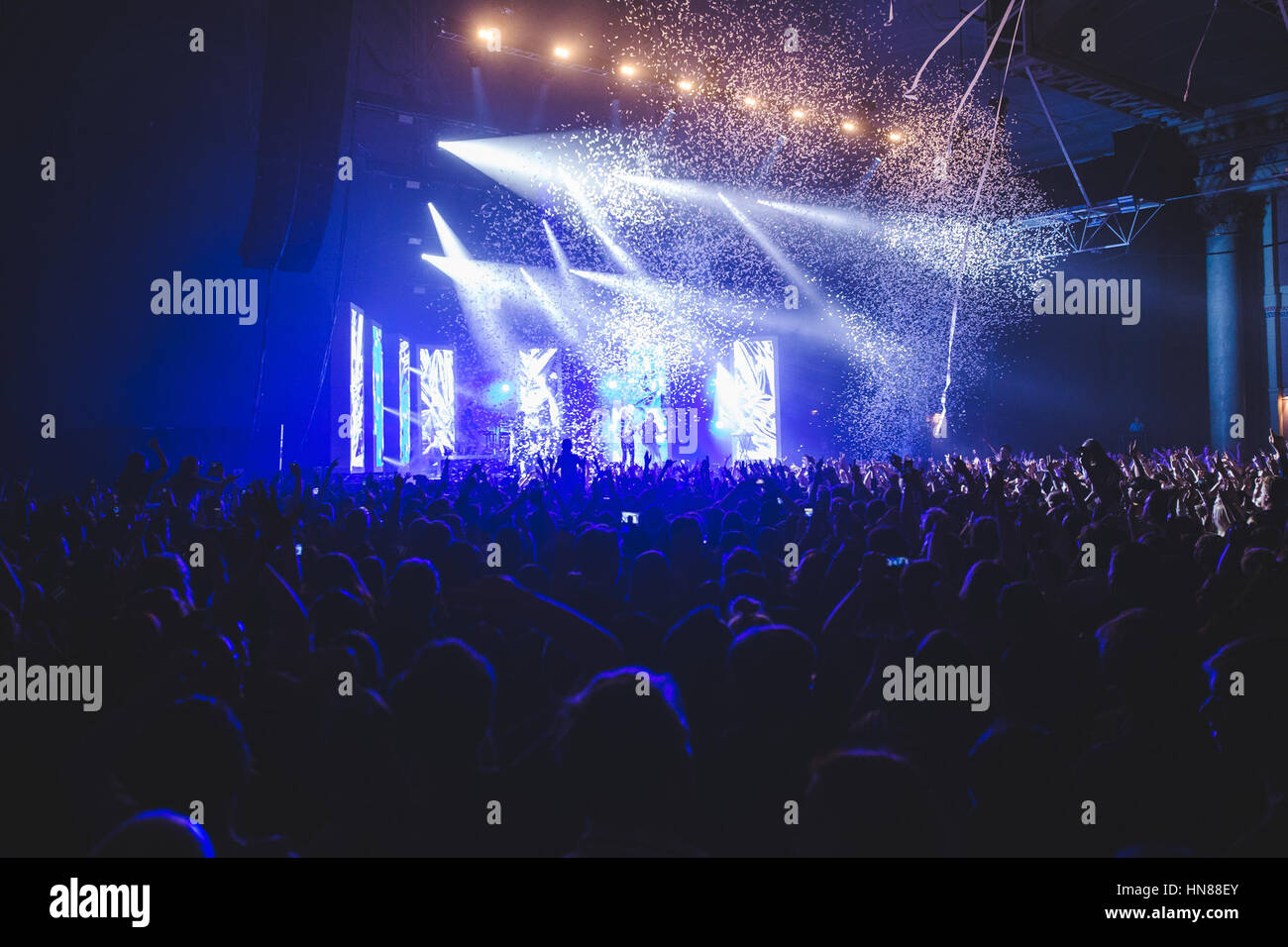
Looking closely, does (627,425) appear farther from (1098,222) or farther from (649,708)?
(649,708)

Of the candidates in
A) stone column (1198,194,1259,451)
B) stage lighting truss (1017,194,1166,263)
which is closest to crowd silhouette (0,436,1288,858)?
stage lighting truss (1017,194,1166,263)

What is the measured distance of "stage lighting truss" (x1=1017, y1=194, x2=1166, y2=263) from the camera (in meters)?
14.5

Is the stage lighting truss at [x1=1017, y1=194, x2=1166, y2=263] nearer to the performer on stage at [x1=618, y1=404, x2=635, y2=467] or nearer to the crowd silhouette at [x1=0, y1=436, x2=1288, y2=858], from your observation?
the performer on stage at [x1=618, y1=404, x2=635, y2=467]

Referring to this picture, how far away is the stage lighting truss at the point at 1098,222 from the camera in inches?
572

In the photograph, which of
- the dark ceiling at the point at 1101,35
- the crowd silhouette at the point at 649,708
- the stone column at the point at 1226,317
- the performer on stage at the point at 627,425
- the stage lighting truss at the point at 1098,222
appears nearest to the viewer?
the crowd silhouette at the point at 649,708

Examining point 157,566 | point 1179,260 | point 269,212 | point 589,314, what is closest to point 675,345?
point 589,314

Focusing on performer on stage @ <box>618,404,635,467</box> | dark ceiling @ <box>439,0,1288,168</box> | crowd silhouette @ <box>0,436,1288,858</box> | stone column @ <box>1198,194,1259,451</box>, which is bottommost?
crowd silhouette @ <box>0,436,1288,858</box>

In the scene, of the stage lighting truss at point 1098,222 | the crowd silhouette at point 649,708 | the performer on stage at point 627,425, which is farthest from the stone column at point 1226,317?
the crowd silhouette at point 649,708

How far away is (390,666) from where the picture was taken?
3061 millimetres

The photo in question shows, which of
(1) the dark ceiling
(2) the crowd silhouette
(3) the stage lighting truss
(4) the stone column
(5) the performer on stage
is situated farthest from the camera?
(5) the performer on stage

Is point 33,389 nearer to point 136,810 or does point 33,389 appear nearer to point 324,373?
point 324,373

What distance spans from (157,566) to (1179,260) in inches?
788

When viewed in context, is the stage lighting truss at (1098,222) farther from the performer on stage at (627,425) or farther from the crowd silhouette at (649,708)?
the crowd silhouette at (649,708)
